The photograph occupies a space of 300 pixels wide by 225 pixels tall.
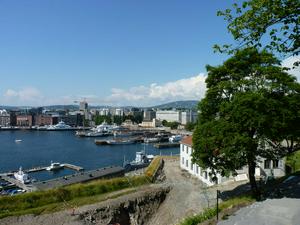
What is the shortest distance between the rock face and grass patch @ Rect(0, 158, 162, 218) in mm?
2272

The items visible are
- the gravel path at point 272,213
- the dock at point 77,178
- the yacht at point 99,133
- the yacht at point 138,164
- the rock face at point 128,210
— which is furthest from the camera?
the yacht at point 99,133

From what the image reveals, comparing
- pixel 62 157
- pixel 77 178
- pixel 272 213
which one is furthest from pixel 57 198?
pixel 62 157

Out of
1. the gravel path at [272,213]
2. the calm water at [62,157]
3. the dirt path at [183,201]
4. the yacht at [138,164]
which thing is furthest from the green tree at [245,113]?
the calm water at [62,157]

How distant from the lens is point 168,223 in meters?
27.5

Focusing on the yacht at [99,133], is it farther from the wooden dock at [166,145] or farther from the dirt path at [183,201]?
the dirt path at [183,201]

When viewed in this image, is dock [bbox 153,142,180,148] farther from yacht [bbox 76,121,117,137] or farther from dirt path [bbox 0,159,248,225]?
dirt path [bbox 0,159,248,225]

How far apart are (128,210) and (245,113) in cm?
1392

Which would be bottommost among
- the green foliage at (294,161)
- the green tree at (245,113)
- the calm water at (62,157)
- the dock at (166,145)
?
the calm water at (62,157)

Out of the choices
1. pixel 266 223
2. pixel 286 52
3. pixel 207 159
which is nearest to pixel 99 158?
pixel 207 159

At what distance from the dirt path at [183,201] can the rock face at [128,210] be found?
74cm

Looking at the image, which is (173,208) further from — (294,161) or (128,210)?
(294,161)

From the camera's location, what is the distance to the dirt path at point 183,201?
92.0 ft

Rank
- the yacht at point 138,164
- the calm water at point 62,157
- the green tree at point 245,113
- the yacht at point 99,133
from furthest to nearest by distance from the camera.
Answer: the yacht at point 99,133 < the calm water at point 62,157 < the yacht at point 138,164 < the green tree at point 245,113

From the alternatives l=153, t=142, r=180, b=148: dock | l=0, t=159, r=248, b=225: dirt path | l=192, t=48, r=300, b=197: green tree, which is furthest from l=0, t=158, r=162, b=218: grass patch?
l=153, t=142, r=180, b=148: dock
